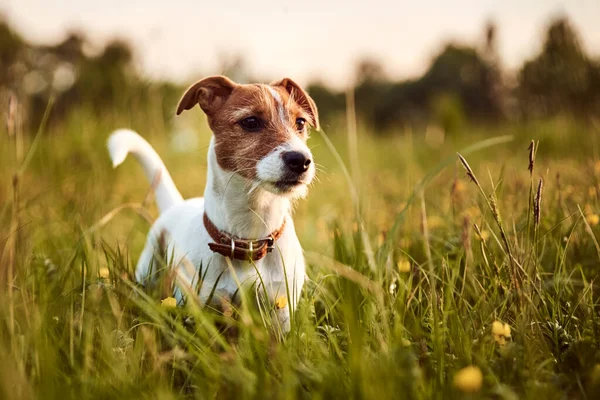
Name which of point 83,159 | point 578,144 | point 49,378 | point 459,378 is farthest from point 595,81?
point 49,378

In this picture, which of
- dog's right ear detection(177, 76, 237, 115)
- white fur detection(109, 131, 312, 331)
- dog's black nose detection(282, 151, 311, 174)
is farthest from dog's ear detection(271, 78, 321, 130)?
dog's black nose detection(282, 151, 311, 174)

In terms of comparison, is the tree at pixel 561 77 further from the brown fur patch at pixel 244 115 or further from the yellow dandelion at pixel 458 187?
the brown fur patch at pixel 244 115

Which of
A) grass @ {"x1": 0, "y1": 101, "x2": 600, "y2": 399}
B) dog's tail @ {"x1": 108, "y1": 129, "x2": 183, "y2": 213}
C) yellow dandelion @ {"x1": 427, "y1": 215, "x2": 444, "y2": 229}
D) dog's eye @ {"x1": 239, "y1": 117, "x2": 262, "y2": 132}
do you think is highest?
dog's eye @ {"x1": 239, "y1": 117, "x2": 262, "y2": 132}

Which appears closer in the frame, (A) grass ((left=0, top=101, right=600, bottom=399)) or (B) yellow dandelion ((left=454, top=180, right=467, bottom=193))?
(A) grass ((left=0, top=101, right=600, bottom=399))

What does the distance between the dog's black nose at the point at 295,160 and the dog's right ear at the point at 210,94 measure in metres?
0.68

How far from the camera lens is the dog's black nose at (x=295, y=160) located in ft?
7.29

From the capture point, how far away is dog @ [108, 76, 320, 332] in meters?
2.24

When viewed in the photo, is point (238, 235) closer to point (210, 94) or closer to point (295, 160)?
point (295, 160)

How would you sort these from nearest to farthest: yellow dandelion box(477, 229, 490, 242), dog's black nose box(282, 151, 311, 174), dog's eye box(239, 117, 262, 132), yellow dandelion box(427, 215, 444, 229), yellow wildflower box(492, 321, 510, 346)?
yellow wildflower box(492, 321, 510, 346) < yellow dandelion box(477, 229, 490, 242) < dog's black nose box(282, 151, 311, 174) < dog's eye box(239, 117, 262, 132) < yellow dandelion box(427, 215, 444, 229)

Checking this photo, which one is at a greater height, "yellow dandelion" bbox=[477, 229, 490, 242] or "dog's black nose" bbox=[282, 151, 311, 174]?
"dog's black nose" bbox=[282, 151, 311, 174]

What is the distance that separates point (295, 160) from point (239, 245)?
0.48 meters

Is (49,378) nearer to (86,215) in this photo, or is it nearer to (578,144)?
(86,215)

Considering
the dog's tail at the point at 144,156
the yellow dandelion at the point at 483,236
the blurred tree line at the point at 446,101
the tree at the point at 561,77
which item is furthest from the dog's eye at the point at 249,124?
the tree at the point at 561,77

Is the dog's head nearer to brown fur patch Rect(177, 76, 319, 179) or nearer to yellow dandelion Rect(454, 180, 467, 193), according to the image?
brown fur patch Rect(177, 76, 319, 179)
